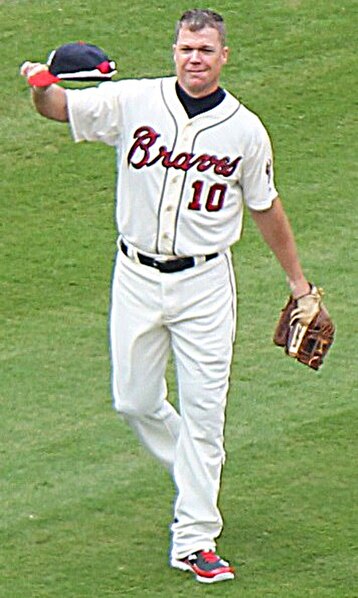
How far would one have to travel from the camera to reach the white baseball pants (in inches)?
201

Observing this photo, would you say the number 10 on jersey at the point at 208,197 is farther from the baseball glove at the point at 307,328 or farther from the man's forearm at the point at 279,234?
the baseball glove at the point at 307,328

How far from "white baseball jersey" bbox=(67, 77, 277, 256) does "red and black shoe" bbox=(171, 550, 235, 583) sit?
3.26 ft

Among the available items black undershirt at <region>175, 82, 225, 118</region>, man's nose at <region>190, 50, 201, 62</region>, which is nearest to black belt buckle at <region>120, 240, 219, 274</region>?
black undershirt at <region>175, 82, 225, 118</region>

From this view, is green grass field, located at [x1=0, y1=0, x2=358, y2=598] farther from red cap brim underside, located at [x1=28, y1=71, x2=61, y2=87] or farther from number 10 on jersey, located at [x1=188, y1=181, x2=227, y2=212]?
red cap brim underside, located at [x1=28, y1=71, x2=61, y2=87]

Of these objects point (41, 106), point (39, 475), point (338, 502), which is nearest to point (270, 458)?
point (338, 502)

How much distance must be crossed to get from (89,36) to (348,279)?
2947 millimetres

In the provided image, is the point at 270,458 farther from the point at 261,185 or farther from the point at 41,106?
the point at 41,106

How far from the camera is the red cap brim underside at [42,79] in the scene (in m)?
4.83

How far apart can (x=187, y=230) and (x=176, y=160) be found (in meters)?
0.23

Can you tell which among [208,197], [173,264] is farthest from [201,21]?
[173,264]

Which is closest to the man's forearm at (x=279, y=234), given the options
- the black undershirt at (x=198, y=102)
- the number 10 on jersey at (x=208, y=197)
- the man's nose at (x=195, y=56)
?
the number 10 on jersey at (x=208, y=197)

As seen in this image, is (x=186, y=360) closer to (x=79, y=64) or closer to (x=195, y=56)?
(x=195, y=56)

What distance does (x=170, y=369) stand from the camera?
22.3 ft

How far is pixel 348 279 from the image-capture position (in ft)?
24.8
